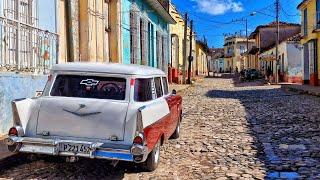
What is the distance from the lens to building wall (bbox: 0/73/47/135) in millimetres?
A: 8492

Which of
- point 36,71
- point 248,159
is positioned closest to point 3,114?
point 36,71

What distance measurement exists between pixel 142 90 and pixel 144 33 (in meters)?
18.0

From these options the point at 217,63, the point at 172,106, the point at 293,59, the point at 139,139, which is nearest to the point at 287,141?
the point at 172,106

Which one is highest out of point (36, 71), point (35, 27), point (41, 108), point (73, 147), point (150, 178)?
point (35, 27)

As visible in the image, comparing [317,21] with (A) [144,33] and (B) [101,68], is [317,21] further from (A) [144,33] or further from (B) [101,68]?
(B) [101,68]

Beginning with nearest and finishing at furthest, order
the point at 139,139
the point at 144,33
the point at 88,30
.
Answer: the point at 139,139 < the point at 88,30 < the point at 144,33

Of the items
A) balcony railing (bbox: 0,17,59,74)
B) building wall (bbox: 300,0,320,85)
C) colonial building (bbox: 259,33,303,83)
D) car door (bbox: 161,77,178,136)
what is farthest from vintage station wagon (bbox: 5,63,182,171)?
colonial building (bbox: 259,33,303,83)

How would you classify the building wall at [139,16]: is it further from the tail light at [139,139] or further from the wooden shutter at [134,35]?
the tail light at [139,139]

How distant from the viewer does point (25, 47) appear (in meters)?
9.93

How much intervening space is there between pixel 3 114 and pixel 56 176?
2685 millimetres

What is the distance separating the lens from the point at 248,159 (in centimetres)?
752

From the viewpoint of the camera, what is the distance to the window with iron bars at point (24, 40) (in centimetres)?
899

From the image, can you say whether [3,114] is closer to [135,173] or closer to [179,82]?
[135,173]

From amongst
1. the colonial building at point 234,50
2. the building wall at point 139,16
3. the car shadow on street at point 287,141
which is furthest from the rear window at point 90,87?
the colonial building at point 234,50
